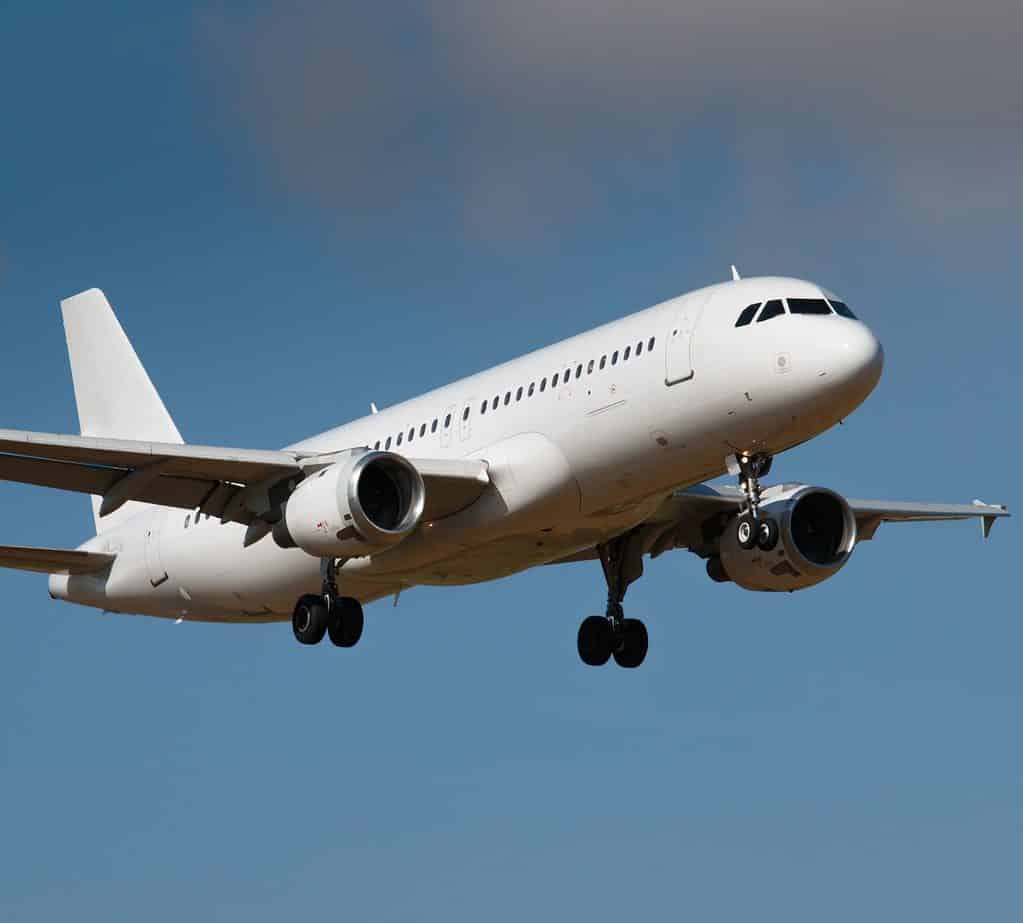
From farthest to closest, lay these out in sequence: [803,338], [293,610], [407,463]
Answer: [293,610] < [407,463] < [803,338]

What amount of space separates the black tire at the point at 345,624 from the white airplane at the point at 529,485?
0.04 metres

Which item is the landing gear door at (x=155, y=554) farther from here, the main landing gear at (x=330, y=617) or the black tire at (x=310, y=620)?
the main landing gear at (x=330, y=617)

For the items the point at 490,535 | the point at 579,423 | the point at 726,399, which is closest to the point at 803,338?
the point at 726,399

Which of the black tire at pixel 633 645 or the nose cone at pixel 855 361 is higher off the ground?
the nose cone at pixel 855 361

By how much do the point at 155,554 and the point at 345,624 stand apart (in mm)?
6624

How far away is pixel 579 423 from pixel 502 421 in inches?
86.6

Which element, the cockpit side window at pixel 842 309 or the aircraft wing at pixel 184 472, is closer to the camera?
the cockpit side window at pixel 842 309

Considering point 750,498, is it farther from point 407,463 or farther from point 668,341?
point 407,463

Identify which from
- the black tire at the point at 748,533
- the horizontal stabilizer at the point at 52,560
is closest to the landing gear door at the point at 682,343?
the black tire at the point at 748,533

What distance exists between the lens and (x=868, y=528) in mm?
47969

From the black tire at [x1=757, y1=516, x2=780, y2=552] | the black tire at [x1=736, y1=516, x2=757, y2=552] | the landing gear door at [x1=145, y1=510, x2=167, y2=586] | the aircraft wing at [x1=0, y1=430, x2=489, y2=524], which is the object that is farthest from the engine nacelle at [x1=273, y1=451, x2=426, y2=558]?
the landing gear door at [x1=145, y1=510, x2=167, y2=586]

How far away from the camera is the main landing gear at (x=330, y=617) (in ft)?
137

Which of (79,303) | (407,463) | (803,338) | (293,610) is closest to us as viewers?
(803,338)

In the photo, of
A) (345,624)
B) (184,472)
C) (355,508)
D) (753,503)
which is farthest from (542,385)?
(184,472)
